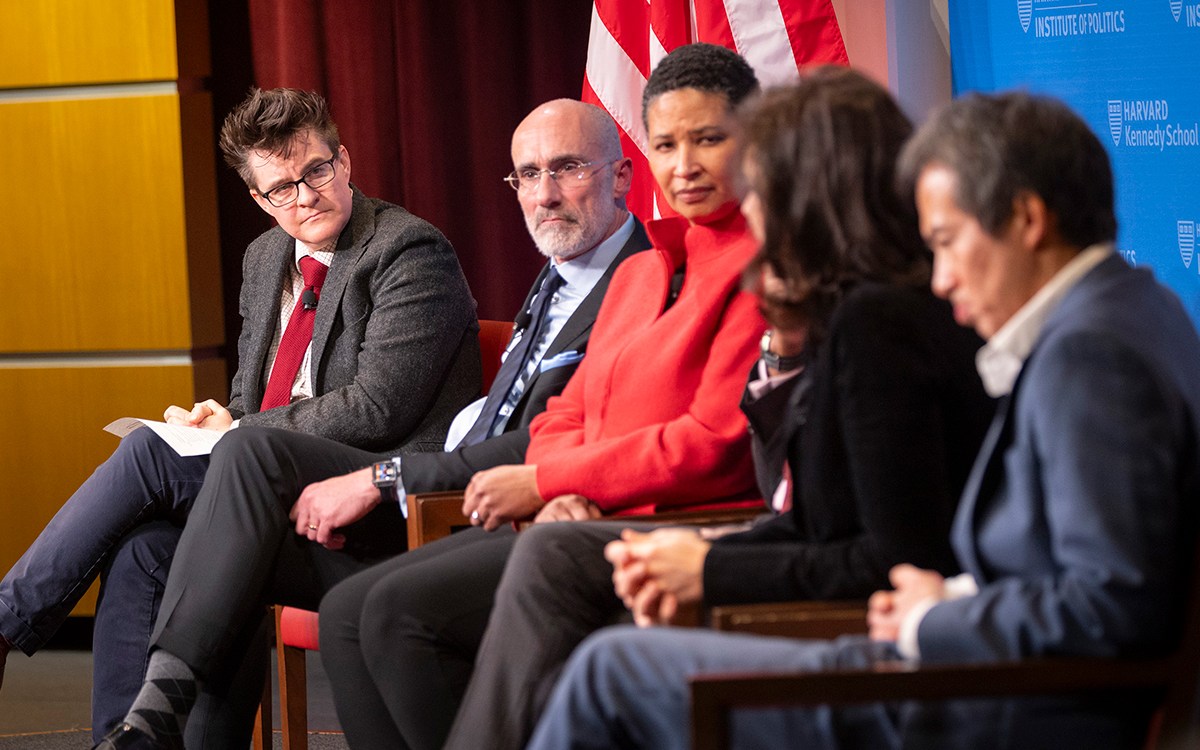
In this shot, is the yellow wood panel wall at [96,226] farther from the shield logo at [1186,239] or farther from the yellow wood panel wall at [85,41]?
the shield logo at [1186,239]

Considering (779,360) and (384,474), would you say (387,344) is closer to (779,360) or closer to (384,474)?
(384,474)

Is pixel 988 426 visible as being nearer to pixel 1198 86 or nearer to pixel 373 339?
pixel 1198 86

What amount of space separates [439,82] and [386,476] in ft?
5.86

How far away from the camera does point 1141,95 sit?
255 cm

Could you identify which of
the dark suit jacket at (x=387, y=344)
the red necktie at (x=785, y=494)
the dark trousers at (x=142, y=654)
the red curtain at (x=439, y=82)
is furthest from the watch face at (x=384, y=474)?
the red curtain at (x=439, y=82)

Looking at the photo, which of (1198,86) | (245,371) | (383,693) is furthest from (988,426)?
(245,371)

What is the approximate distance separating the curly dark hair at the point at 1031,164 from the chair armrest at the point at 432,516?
4.14 feet

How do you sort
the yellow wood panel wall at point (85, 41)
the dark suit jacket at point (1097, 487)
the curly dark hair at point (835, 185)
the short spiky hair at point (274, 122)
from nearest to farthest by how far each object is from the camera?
the dark suit jacket at point (1097, 487), the curly dark hair at point (835, 185), the short spiky hair at point (274, 122), the yellow wood panel wall at point (85, 41)

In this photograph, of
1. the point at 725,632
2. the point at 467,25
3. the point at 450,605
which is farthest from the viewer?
the point at 467,25

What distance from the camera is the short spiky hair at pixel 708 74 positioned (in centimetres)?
231

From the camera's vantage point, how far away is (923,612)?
133 cm

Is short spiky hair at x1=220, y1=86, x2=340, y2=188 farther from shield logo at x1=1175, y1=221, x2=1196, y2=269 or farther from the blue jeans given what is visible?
the blue jeans

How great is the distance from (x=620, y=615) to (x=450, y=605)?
1.02ft

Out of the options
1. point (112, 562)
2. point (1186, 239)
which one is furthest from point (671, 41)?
point (112, 562)
